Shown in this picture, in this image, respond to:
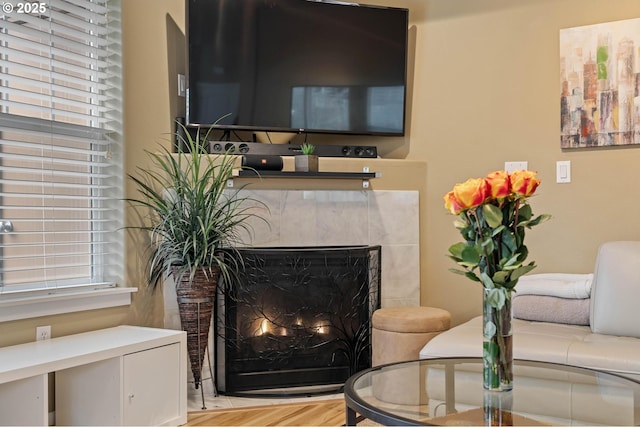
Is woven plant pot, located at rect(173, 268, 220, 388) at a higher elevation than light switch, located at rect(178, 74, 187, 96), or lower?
lower

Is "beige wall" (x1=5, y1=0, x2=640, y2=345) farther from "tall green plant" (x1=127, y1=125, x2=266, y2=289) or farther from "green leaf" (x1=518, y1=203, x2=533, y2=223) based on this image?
"green leaf" (x1=518, y1=203, x2=533, y2=223)

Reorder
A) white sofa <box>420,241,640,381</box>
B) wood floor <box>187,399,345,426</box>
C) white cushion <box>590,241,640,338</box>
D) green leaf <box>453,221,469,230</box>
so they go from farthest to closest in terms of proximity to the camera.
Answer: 1. wood floor <box>187,399,345,426</box>
2. white cushion <box>590,241,640,338</box>
3. white sofa <box>420,241,640,381</box>
4. green leaf <box>453,221,469,230</box>

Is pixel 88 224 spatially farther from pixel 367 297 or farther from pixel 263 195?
pixel 367 297

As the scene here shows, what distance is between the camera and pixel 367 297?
373 cm

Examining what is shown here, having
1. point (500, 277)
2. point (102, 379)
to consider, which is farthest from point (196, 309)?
point (500, 277)

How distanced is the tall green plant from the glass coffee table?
1391mm

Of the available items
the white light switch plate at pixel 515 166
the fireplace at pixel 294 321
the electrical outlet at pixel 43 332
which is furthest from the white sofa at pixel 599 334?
the electrical outlet at pixel 43 332

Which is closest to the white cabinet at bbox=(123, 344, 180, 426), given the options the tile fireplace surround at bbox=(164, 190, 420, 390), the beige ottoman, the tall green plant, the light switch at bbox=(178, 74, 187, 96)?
the tall green plant

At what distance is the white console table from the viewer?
2.47 meters

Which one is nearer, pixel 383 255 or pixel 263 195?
pixel 263 195

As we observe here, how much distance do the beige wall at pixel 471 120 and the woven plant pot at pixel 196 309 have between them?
1.03 ft

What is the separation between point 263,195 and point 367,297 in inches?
32.7

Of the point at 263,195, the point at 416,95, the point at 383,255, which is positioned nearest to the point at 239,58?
the point at 263,195

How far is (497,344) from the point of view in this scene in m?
1.82
